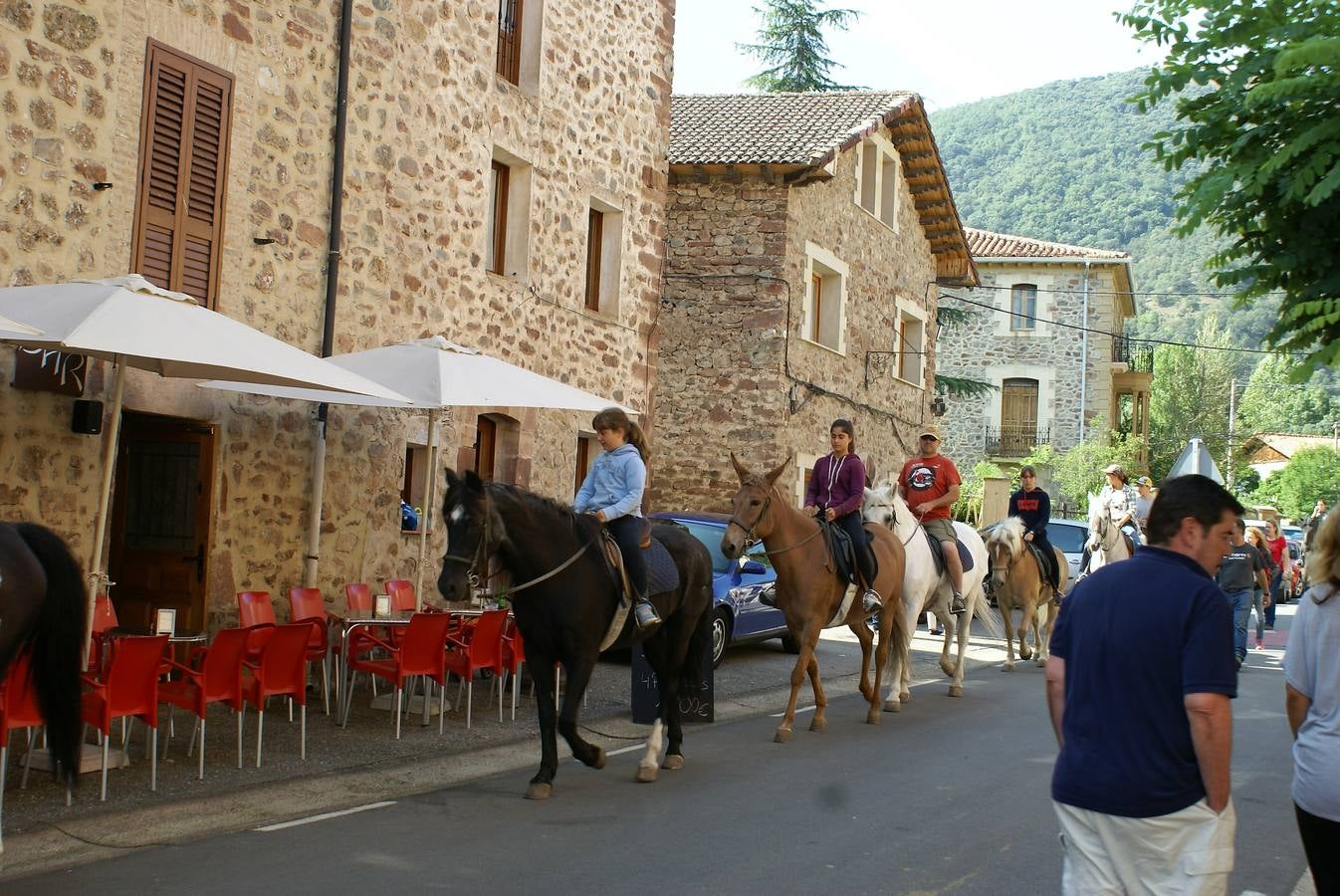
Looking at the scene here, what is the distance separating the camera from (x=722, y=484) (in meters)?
23.0

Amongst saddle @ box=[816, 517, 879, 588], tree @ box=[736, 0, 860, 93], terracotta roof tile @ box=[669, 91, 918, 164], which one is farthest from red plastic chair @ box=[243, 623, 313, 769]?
tree @ box=[736, 0, 860, 93]

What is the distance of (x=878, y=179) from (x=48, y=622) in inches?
959

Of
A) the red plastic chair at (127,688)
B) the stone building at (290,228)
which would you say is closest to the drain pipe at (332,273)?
the stone building at (290,228)

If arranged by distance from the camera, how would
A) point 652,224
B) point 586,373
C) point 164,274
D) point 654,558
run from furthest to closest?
point 652,224
point 586,373
point 164,274
point 654,558

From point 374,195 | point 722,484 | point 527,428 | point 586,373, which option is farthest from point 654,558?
point 722,484

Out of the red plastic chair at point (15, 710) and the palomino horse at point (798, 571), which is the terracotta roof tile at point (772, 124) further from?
the red plastic chair at point (15, 710)

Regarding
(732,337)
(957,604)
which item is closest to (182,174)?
(957,604)

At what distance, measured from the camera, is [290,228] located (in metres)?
12.2

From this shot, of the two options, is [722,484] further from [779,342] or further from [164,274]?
[164,274]

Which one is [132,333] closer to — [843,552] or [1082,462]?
[843,552]

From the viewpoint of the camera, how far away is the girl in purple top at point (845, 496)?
38.0ft

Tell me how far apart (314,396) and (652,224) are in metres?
8.87

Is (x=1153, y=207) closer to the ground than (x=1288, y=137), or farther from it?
farther from it

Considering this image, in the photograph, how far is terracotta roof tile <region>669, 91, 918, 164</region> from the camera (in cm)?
2327
